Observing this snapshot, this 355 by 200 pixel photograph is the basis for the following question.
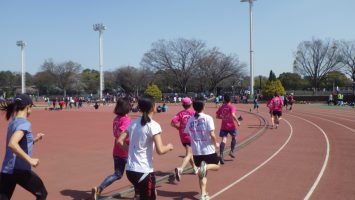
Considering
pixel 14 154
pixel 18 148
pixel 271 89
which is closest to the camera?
pixel 18 148

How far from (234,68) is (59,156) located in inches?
2516

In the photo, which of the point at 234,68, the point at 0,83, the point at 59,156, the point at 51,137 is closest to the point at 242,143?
the point at 59,156

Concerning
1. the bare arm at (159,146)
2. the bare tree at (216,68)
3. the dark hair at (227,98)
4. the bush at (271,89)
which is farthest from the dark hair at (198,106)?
the bare tree at (216,68)

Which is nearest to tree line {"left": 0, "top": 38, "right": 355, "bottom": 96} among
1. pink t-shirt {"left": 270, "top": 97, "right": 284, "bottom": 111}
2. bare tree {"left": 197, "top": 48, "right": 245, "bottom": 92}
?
bare tree {"left": 197, "top": 48, "right": 245, "bottom": 92}

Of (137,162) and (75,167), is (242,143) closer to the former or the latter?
(75,167)

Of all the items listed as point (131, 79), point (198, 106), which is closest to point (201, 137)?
point (198, 106)

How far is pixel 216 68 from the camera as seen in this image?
2810 inches

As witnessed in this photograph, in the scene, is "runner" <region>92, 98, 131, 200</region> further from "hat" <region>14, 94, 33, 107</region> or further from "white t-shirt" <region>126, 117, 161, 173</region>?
"hat" <region>14, 94, 33, 107</region>

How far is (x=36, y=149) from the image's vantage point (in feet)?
40.0

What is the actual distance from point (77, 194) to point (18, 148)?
9.72 ft

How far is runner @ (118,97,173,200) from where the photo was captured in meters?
4.41

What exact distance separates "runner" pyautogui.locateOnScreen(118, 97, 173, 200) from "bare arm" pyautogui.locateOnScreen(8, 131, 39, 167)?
1074mm

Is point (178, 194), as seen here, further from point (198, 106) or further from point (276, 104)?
point (276, 104)

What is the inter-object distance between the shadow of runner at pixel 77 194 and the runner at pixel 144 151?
7.47 feet
